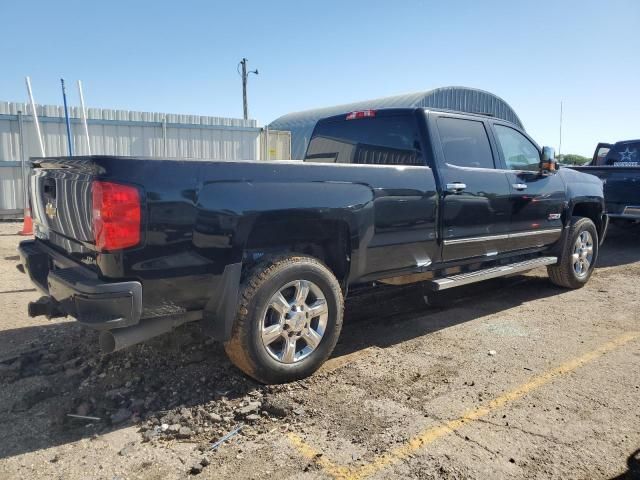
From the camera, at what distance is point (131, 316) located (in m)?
2.87

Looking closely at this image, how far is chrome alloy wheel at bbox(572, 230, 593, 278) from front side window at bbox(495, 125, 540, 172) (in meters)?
1.30

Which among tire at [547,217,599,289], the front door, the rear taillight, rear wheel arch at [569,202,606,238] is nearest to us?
the rear taillight

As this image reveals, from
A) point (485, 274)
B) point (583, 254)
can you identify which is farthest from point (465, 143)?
point (583, 254)

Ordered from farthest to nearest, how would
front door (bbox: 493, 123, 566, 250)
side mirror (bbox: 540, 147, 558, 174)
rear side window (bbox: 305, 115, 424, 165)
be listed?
side mirror (bbox: 540, 147, 558, 174) → front door (bbox: 493, 123, 566, 250) → rear side window (bbox: 305, 115, 424, 165)

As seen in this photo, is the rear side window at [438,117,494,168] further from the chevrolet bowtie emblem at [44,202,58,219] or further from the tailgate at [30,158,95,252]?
the chevrolet bowtie emblem at [44,202,58,219]

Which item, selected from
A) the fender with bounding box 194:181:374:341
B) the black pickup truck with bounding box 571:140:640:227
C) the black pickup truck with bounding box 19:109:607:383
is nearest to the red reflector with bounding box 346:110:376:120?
the black pickup truck with bounding box 19:109:607:383

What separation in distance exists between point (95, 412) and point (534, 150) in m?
5.21

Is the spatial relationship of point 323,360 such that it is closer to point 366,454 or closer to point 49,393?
point 366,454

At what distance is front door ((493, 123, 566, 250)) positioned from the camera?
542 cm

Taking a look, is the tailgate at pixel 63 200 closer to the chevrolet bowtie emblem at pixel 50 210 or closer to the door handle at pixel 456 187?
the chevrolet bowtie emblem at pixel 50 210

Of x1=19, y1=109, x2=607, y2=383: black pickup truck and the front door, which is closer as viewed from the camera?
x1=19, y1=109, x2=607, y2=383: black pickup truck

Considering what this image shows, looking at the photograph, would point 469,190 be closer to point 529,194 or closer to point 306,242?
point 529,194

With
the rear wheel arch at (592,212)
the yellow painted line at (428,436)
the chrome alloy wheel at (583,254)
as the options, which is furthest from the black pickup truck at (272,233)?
the rear wheel arch at (592,212)

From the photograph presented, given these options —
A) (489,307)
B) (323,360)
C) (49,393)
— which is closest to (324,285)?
(323,360)
